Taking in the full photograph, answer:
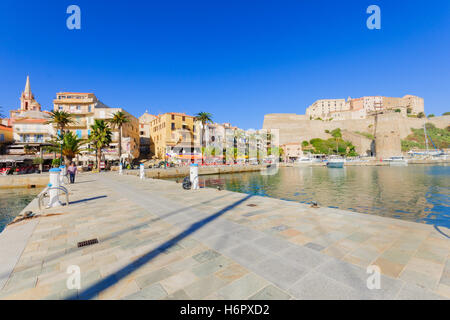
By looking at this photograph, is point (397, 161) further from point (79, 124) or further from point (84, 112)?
point (79, 124)

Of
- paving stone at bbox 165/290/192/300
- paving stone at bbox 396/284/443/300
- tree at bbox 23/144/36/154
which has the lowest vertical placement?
paving stone at bbox 396/284/443/300

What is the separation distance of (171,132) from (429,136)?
10940cm

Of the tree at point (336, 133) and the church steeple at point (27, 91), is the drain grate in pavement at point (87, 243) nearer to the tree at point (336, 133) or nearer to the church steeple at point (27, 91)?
the church steeple at point (27, 91)

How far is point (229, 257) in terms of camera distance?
3414 mm

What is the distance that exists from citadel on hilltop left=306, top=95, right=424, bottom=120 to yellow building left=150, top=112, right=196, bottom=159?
93330 millimetres

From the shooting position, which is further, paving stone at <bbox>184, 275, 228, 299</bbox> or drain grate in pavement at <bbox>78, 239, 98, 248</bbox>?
drain grate in pavement at <bbox>78, 239, 98, 248</bbox>

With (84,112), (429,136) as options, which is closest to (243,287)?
(84,112)

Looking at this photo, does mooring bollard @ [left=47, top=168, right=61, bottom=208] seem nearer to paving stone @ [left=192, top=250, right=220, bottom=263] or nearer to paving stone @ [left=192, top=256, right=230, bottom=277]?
paving stone @ [left=192, top=250, right=220, bottom=263]

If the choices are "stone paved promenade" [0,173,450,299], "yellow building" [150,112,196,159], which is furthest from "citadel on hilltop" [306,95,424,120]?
"stone paved promenade" [0,173,450,299]

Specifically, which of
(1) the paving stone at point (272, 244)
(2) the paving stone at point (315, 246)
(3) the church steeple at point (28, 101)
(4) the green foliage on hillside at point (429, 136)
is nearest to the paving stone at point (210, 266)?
(1) the paving stone at point (272, 244)

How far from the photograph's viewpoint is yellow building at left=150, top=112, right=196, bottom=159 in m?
49.8
